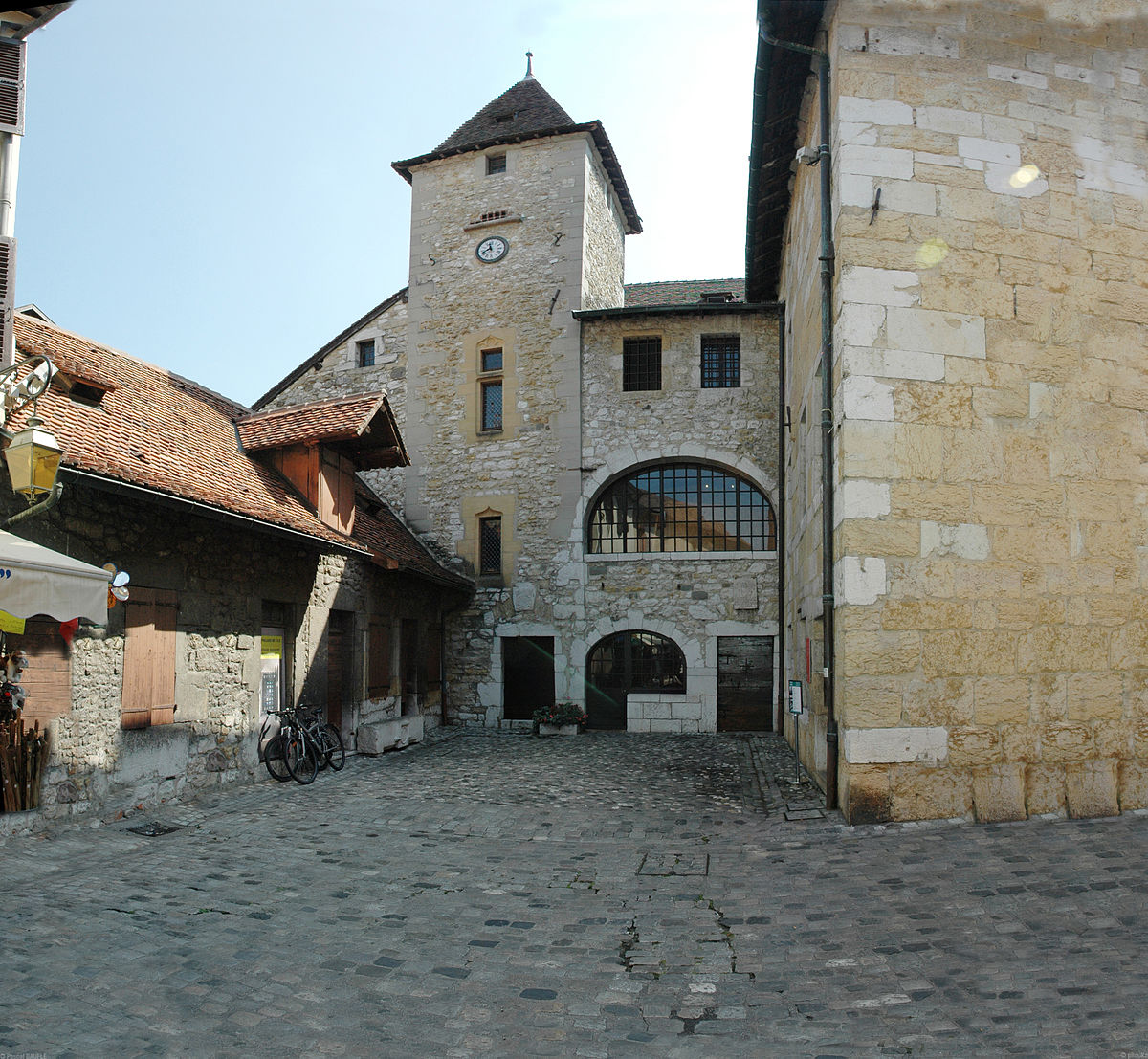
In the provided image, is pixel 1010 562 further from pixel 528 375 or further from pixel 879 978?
pixel 528 375

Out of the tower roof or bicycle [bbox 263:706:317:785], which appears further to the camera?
the tower roof

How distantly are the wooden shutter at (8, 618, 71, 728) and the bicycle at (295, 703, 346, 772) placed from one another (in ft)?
10.3

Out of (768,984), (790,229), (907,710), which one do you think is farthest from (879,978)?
(790,229)

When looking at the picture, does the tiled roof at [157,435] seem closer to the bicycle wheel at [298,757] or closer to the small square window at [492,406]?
the bicycle wheel at [298,757]

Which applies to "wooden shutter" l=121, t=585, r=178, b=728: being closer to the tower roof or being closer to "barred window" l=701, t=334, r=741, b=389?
"barred window" l=701, t=334, r=741, b=389

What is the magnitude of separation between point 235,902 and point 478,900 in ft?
4.59

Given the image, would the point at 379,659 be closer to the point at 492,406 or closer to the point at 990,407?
the point at 492,406

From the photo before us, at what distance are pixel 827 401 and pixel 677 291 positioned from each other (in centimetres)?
1212

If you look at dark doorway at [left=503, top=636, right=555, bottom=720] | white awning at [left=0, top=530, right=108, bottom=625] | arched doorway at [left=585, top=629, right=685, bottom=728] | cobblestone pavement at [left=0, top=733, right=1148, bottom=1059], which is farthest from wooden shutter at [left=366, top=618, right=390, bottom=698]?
A: white awning at [left=0, top=530, right=108, bottom=625]

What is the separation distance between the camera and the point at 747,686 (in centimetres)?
1472

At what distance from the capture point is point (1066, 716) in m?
6.83

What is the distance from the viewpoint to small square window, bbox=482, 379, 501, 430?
1608cm

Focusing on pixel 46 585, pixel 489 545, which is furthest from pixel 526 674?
pixel 46 585

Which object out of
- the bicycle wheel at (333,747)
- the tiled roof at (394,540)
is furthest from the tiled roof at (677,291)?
the bicycle wheel at (333,747)
